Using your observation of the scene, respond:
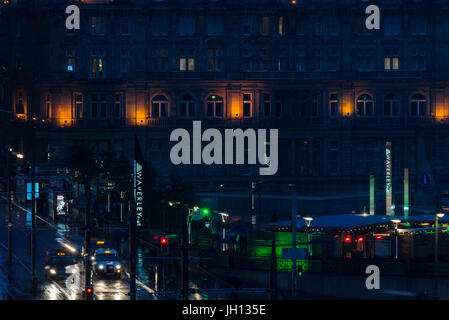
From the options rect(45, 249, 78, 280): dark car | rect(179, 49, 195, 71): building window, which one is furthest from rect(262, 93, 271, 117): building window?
rect(45, 249, 78, 280): dark car

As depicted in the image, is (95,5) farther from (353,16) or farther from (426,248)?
(426,248)

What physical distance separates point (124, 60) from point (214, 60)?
35.6ft

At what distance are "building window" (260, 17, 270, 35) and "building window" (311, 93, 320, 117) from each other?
9.50 m

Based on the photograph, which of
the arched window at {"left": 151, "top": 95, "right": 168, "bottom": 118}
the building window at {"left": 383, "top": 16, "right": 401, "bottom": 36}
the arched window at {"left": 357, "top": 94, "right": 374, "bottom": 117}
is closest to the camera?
the arched window at {"left": 151, "top": 95, "right": 168, "bottom": 118}

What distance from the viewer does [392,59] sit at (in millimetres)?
106312

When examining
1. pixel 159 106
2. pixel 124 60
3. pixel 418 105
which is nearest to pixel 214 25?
pixel 124 60

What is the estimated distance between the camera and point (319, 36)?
105 metres

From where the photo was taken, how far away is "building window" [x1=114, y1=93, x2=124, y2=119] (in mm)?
103438

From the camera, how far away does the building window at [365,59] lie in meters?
106

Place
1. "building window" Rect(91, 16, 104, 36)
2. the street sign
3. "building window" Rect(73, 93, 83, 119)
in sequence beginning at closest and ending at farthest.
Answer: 1. the street sign
2. "building window" Rect(73, 93, 83, 119)
3. "building window" Rect(91, 16, 104, 36)

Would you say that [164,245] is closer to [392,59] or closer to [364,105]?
[364,105]

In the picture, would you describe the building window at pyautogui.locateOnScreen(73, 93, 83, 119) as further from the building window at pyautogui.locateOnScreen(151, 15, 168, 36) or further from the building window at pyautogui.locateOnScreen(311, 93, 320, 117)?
the building window at pyautogui.locateOnScreen(311, 93, 320, 117)

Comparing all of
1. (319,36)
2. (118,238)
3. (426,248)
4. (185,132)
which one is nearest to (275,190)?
(185,132)

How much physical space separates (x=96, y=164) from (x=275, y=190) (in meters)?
23.9
